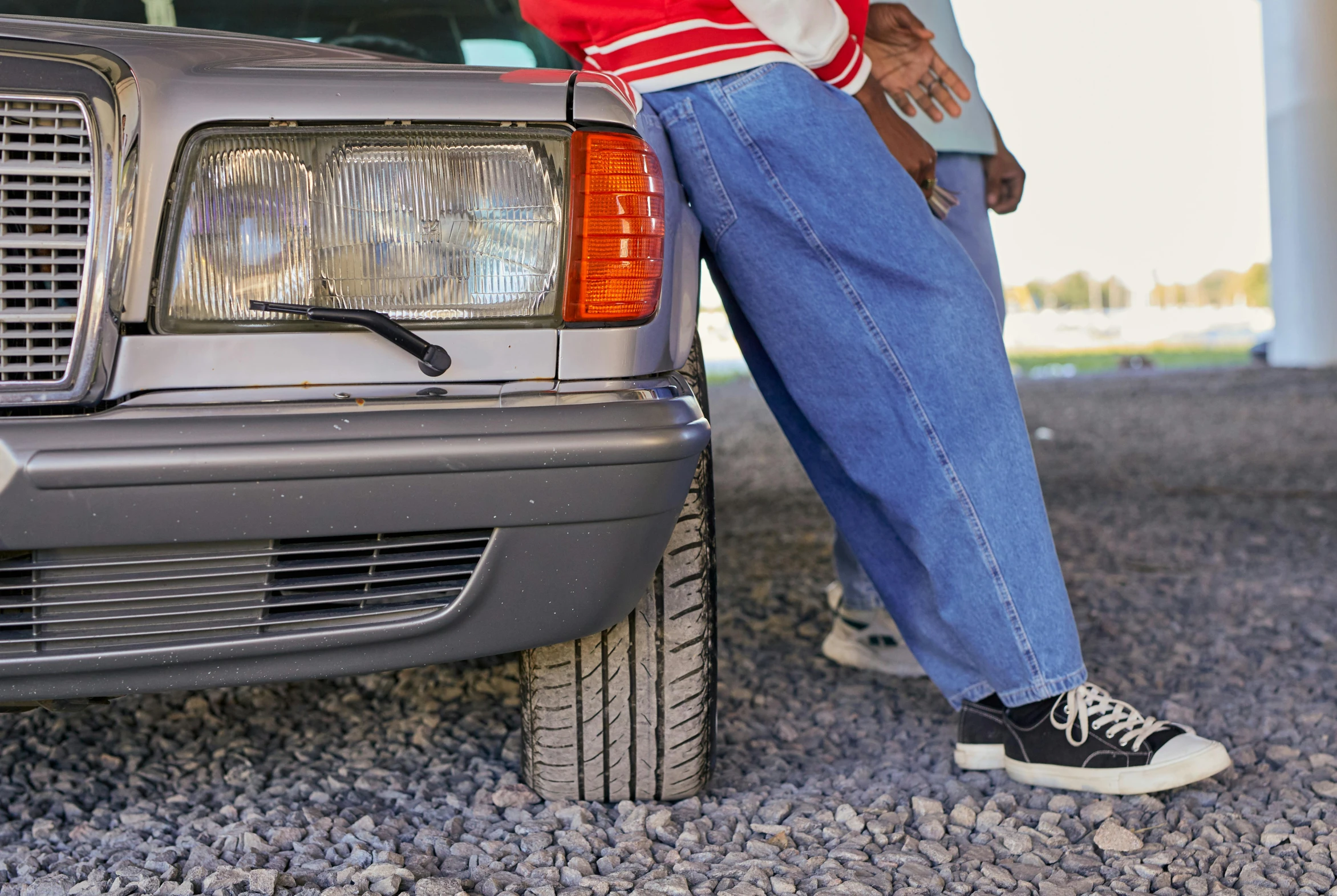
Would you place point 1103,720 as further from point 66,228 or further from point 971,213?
point 66,228

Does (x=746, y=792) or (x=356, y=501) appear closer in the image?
(x=356, y=501)

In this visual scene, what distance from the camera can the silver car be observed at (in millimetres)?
1173

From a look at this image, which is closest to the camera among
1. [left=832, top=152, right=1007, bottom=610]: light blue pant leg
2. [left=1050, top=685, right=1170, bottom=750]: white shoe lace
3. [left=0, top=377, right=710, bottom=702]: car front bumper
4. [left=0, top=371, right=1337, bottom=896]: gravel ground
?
[left=0, top=377, right=710, bottom=702]: car front bumper

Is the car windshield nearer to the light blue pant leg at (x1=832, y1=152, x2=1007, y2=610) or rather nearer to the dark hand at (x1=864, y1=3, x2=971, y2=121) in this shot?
the dark hand at (x1=864, y1=3, x2=971, y2=121)

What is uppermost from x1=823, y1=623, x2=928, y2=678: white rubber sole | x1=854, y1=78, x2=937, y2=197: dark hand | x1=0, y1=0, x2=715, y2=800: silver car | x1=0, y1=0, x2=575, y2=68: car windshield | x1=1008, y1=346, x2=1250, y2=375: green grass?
x1=0, y1=0, x2=575, y2=68: car windshield

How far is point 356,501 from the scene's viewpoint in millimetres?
1188

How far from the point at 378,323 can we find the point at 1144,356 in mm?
15935

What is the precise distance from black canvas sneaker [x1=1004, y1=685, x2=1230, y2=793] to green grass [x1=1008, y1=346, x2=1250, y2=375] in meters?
12.1

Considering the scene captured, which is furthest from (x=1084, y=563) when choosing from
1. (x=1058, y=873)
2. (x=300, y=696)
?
(x=300, y=696)

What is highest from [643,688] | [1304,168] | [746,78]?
[1304,168]

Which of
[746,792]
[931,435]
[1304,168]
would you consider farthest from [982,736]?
[1304,168]

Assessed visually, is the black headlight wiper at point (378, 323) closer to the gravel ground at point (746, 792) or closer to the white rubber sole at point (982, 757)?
the gravel ground at point (746, 792)

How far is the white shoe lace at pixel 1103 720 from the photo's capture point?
1.64m

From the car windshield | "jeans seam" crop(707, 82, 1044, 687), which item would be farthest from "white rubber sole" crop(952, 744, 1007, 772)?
the car windshield
